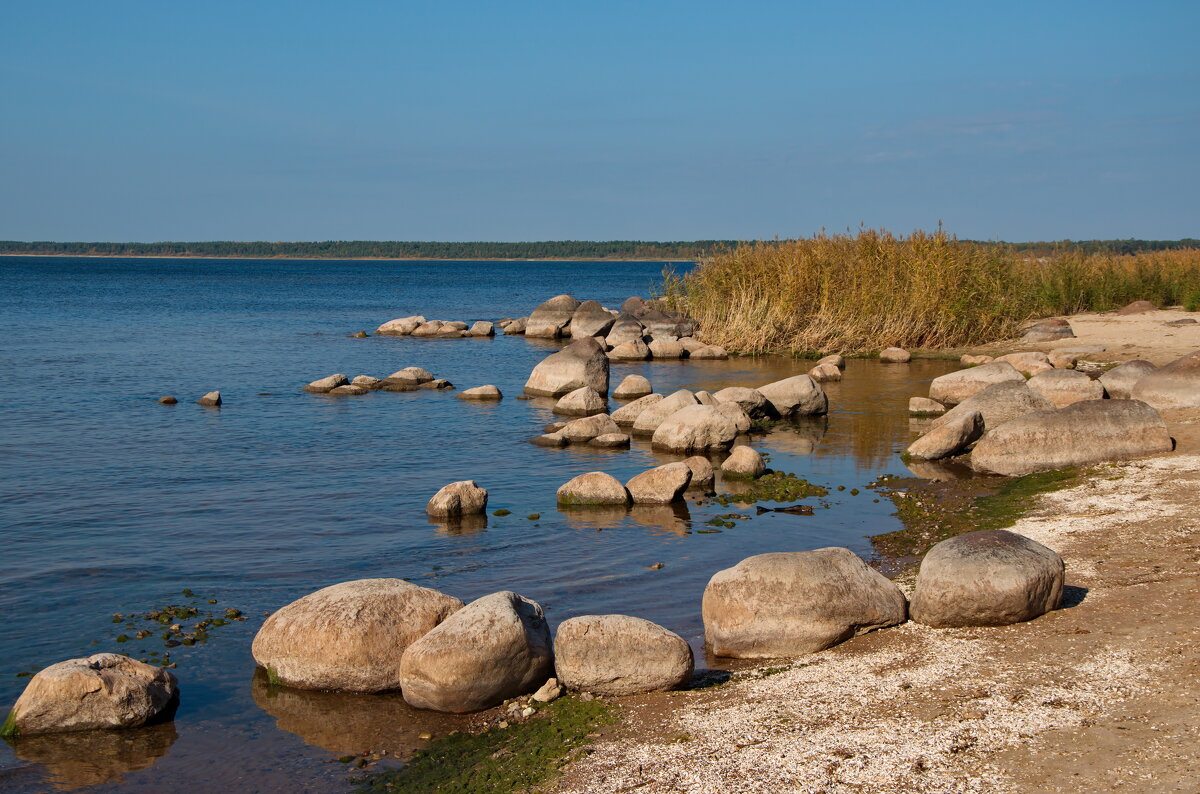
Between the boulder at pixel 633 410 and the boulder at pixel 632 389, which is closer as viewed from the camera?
the boulder at pixel 633 410

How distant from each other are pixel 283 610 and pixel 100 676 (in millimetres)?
1682

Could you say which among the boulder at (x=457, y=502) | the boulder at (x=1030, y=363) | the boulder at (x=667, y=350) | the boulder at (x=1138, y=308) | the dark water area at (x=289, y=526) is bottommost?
the dark water area at (x=289, y=526)

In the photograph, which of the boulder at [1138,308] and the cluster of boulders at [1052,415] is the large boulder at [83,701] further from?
the boulder at [1138,308]

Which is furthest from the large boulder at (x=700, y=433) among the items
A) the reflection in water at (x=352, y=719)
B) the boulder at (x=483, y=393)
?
the reflection in water at (x=352, y=719)

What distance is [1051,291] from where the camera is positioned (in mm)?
40375

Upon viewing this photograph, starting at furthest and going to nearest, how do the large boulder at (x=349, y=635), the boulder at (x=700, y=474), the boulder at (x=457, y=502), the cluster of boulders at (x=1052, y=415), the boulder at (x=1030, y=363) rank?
the boulder at (x=1030, y=363) < the boulder at (x=700, y=474) < the cluster of boulders at (x=1052, y=415) < the boulder at (x=457, y=502) < the large boulder at (x=349, y=635)

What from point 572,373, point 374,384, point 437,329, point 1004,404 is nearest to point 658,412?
point 572,373

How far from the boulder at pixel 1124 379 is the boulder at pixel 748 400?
264 inches

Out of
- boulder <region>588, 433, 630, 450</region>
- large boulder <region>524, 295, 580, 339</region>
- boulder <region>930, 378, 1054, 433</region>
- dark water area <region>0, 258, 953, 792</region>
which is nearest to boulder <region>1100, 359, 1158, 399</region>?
boulder <region>930, 378, 1054, 433</region>

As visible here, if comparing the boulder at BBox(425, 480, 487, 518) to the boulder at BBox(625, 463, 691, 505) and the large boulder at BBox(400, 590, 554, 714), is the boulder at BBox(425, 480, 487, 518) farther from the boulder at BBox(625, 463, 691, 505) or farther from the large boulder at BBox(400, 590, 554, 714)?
the large boulder at BBox(400, 590, 554, 714)

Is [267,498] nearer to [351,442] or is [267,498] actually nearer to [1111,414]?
[351,442]

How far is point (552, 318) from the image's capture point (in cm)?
4725

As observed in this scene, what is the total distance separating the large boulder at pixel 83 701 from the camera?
8.04m

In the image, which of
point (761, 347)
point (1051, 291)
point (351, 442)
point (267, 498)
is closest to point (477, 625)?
point (267, 498)
